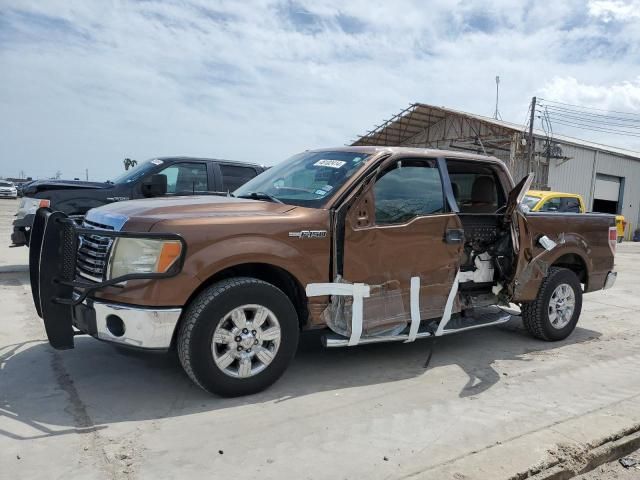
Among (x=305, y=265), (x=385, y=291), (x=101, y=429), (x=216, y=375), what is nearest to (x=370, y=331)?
(x=385, y=291)

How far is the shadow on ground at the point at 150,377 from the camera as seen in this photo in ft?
11.9

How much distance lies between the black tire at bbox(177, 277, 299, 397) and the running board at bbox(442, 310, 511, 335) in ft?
5.47

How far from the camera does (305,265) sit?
412 cm

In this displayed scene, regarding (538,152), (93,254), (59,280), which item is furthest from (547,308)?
(538,152)

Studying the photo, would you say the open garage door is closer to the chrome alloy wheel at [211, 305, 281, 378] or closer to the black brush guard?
the chrome alloy wheel at [211, 305, 281, 378]

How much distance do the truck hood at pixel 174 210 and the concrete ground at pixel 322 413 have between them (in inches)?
49.2

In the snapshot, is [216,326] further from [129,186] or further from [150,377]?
[129,186]

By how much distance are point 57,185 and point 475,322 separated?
6.54 m

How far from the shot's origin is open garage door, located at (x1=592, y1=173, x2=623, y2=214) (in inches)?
1136

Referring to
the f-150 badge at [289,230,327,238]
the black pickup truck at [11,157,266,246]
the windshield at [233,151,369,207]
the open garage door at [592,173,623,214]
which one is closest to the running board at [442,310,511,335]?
the f-150 badge at [289,230,327,238]

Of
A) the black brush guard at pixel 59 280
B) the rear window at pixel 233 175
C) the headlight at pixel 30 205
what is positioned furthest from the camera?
the rear window at pixel 233 175

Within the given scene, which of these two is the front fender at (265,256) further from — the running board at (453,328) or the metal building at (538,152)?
the metal building at (538,152)

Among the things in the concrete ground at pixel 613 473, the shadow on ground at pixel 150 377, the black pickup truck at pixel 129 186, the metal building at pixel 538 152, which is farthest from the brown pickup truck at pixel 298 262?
the metal building at pixel 538 152

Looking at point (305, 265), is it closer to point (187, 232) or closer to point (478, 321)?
point (187, 232)
